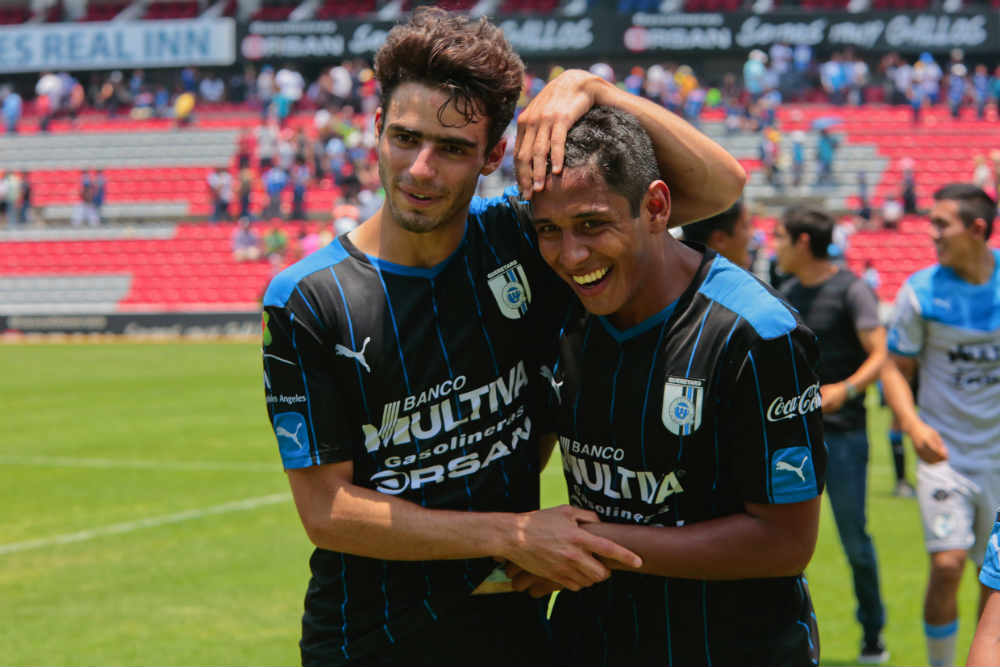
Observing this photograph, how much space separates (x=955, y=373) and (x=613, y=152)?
415cm

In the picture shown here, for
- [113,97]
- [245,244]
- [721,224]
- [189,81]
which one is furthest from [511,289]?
[113,97]

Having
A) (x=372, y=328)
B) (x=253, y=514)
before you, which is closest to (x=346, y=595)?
(x=372, y=328)

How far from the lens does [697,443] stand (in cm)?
291

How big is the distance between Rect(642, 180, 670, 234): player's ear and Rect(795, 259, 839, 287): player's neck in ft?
15.0

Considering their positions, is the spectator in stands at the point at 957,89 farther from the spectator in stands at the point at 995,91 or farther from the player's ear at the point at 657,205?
the player's ear at the point at 657,205

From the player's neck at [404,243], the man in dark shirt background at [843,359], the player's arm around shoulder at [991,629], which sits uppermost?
the player's neck at [404,243]

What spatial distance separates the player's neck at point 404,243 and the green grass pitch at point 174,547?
12.8ft

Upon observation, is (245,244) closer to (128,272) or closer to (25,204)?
(128,272)

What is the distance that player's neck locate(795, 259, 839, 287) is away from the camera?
7.33m

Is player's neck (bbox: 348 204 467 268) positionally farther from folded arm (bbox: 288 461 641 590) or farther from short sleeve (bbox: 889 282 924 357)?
short sleeve (bbox: 889 282 924 357)

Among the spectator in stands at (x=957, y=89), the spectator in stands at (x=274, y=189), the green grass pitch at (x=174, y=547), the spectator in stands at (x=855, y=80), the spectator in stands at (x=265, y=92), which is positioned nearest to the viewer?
the green grass pitch at (x=174, y=547)

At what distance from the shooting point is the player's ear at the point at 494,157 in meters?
3.18

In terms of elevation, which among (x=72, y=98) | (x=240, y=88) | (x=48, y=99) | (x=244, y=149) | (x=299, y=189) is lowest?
(x=299, y=189)

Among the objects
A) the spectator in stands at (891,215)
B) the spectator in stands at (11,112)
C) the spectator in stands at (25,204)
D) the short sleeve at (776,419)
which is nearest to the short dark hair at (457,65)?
the short sleeve at (776,419)
